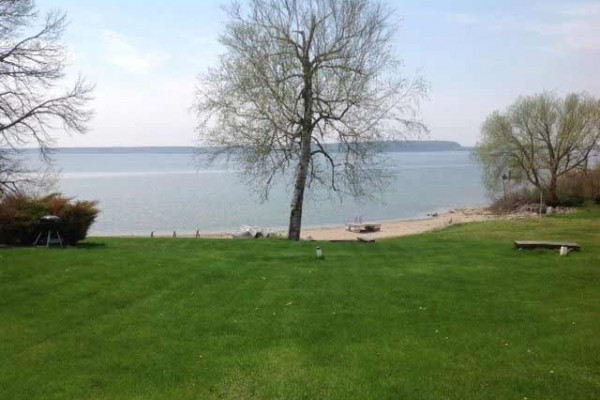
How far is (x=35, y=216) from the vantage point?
51.1 feet

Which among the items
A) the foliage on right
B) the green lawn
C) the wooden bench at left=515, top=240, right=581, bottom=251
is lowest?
the green lawn

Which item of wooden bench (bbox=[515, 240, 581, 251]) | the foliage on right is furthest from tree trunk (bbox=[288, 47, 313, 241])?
the foliage on right

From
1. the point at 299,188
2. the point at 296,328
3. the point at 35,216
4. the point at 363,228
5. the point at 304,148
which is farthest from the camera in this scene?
the point at 363,228

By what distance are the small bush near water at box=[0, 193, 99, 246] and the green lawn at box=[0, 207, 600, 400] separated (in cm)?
313

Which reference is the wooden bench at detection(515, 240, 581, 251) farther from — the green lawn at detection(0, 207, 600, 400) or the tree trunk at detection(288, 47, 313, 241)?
the tree trunk at detection(288, 47, 313, 241)

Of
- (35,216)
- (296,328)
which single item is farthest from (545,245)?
(35,216)

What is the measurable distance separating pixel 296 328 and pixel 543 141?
4230 cm

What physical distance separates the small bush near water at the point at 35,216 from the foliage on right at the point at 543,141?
116ft

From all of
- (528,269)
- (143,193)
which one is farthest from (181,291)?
A: (143,193)

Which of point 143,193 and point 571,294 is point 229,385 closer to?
point 571,294

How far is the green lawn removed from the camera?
18.3 feet

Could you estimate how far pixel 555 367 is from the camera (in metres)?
5.95

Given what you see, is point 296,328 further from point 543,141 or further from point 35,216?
point 543,141

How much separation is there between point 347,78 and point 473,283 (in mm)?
11172
